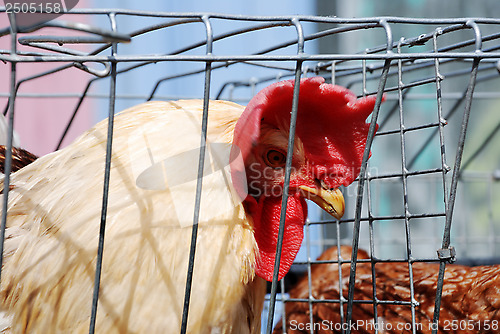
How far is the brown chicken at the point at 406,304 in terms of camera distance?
1.16 metres

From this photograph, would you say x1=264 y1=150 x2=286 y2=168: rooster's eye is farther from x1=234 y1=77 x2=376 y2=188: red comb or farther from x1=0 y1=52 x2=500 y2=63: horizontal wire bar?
x1=0 y1=52 x2=500 y2=63: horizontal wire bar

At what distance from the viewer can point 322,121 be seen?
916 millimetres

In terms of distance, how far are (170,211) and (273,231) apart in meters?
0.22

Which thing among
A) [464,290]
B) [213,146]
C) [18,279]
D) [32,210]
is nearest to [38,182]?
[32,210]

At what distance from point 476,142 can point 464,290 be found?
1717 millimetres

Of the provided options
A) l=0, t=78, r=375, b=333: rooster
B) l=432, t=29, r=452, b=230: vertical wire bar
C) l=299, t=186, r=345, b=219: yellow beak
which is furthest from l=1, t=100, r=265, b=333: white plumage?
l=432, t=29, r=452, b=230: vertical wire bar

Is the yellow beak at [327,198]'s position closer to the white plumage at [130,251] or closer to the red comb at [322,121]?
the red comb at [322,121]

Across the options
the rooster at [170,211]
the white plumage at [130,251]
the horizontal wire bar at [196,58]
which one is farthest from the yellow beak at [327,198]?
the horizontal wire bar at [196,58]

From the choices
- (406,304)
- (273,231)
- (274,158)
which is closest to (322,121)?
(274,158)

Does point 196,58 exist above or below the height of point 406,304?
above

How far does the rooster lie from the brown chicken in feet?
1.23

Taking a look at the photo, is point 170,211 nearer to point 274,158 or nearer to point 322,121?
point 274,158

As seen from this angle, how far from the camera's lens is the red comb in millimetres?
836

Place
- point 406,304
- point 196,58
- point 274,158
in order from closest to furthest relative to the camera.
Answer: point 196,58, point 274,158, point 406,304
